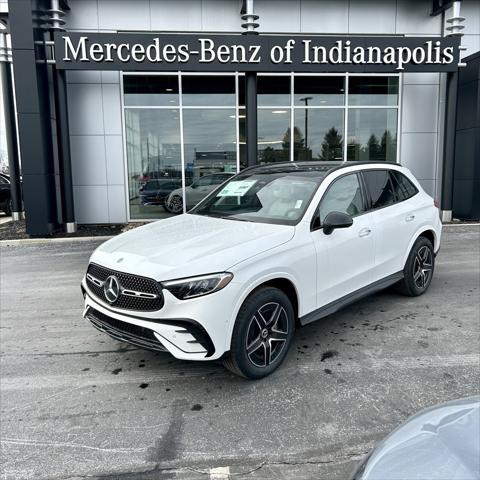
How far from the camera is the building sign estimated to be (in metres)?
11.0

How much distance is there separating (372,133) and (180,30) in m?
6.23

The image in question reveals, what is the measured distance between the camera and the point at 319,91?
13594 millimetres

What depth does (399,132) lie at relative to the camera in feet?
44.9

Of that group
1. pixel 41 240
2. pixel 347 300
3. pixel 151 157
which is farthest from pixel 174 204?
pixel 347 300

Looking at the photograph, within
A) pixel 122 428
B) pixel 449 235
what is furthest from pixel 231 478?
pixel 449 235

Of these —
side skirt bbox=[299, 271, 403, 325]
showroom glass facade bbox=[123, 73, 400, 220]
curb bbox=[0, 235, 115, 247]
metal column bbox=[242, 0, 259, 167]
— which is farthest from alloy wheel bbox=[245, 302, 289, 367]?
showroom glass facade bbox=[123, 73, 400, 220]

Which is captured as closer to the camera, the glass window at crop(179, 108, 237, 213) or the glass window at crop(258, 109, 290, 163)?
the glass window at crop(179, 108, 237, 213)

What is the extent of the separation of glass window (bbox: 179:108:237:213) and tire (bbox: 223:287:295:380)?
9.82 metres

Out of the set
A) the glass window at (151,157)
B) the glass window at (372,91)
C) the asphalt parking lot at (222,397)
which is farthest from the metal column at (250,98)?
the asphalt parking lot at (222,397)

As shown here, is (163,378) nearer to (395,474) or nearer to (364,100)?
(395,474)

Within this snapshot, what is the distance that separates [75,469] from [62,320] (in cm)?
295

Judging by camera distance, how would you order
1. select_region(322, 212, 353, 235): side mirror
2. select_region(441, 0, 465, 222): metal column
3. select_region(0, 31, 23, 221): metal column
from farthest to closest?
select_region(0, 31, 23, 221): metal column → select_region(441, 0, 465, 222): metal column → select_region(322, 212, 353, 235): side mirror

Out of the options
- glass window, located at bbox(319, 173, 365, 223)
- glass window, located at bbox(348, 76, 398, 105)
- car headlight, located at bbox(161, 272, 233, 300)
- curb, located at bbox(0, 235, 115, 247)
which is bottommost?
curb, located at bbox(0, 235, 115, 247)

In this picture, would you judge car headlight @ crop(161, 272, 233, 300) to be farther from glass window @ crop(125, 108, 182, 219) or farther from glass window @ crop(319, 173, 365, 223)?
glass window @ crop(125, 108, 182, 219)
